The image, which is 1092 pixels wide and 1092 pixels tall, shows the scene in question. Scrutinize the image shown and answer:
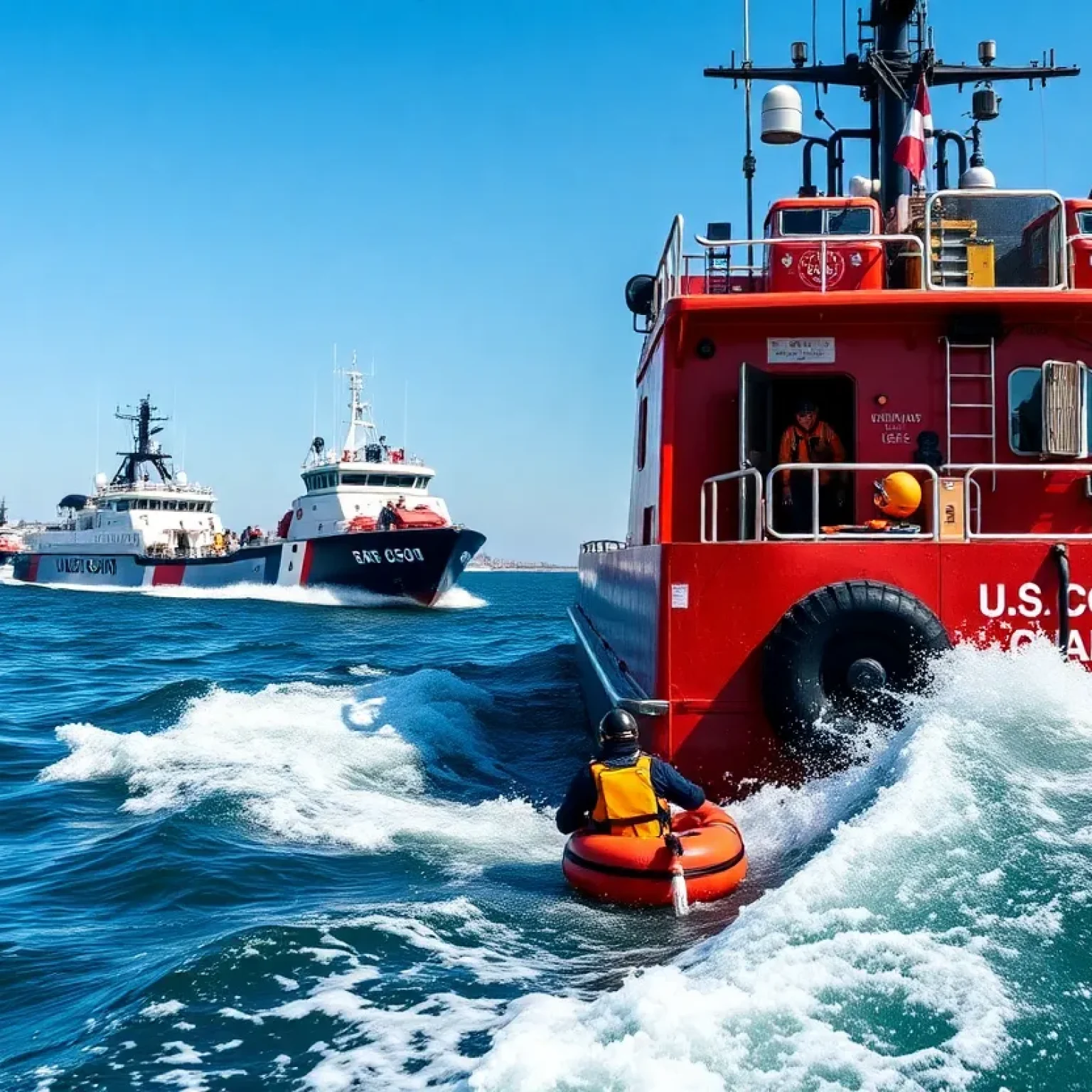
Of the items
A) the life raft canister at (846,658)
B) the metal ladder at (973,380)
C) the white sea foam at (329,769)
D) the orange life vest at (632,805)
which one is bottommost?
the white sea foam at (329,769)

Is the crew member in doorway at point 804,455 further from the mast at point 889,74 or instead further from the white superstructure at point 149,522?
the white superstructure at point 149,522

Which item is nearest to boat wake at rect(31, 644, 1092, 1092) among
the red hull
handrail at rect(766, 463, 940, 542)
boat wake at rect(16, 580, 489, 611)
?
the red hull

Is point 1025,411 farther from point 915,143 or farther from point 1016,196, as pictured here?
point 915,143

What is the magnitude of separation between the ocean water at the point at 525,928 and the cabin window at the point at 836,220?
4.28 metres

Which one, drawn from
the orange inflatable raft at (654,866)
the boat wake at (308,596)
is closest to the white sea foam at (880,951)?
the orange inflatable raft at (654,866)

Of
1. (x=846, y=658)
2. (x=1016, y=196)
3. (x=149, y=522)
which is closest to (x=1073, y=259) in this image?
(x=1016, y=196)

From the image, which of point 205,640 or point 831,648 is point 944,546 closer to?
point 831,648

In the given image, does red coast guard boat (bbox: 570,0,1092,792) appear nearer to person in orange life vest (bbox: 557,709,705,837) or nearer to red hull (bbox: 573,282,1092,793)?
red hull (bbox: 573,282,1092,793)

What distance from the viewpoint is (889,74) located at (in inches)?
483

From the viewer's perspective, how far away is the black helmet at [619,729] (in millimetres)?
6824

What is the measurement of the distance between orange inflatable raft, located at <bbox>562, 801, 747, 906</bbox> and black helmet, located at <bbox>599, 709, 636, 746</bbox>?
0.55 m

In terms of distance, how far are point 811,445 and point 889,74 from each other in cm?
541

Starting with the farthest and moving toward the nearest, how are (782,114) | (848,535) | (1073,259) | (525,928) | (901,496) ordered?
(782,114)
(1073,259)
(901,496)
(848,535)
(525,928)

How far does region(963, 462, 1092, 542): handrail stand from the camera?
7.72 metres
